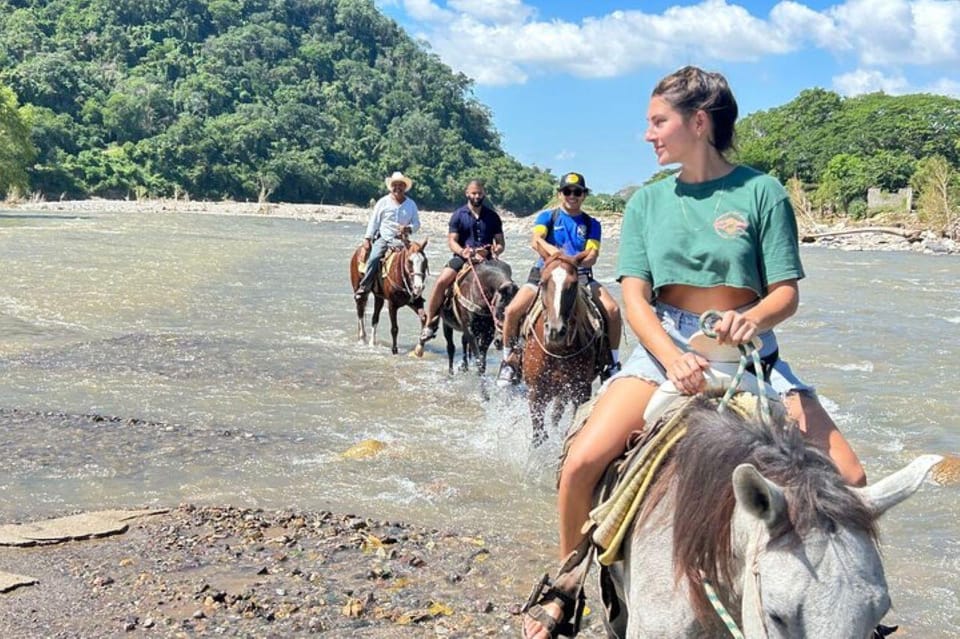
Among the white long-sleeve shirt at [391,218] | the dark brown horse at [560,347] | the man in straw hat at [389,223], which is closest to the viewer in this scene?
the dark brown horse at [560,347]

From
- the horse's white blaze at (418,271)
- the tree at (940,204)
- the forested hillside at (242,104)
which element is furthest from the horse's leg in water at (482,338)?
the forested hillside at (242,104)

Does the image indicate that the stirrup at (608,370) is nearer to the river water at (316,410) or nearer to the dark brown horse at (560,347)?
the dark brown horse at (560,347)

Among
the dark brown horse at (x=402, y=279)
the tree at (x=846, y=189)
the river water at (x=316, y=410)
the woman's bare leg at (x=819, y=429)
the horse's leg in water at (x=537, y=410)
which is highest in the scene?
the tree at (x=846, y=189)

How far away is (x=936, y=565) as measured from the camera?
6230 millimetres

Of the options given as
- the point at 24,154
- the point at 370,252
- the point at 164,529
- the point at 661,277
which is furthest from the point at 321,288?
the point at 24,154

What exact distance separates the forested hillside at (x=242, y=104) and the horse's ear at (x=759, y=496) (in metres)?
88.5

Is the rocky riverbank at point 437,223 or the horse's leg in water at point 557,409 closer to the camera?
the horse's leg in water at point 557,409

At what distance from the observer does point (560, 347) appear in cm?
841

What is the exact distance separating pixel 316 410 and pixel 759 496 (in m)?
8.49

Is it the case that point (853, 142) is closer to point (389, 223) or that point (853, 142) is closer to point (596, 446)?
point (389, 223)

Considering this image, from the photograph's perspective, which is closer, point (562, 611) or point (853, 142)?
point (562, 611)

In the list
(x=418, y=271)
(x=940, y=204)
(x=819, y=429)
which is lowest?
(x=418, y=271)

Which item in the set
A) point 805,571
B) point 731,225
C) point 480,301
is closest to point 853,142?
point 480,301

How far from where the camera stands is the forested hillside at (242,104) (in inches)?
3814
